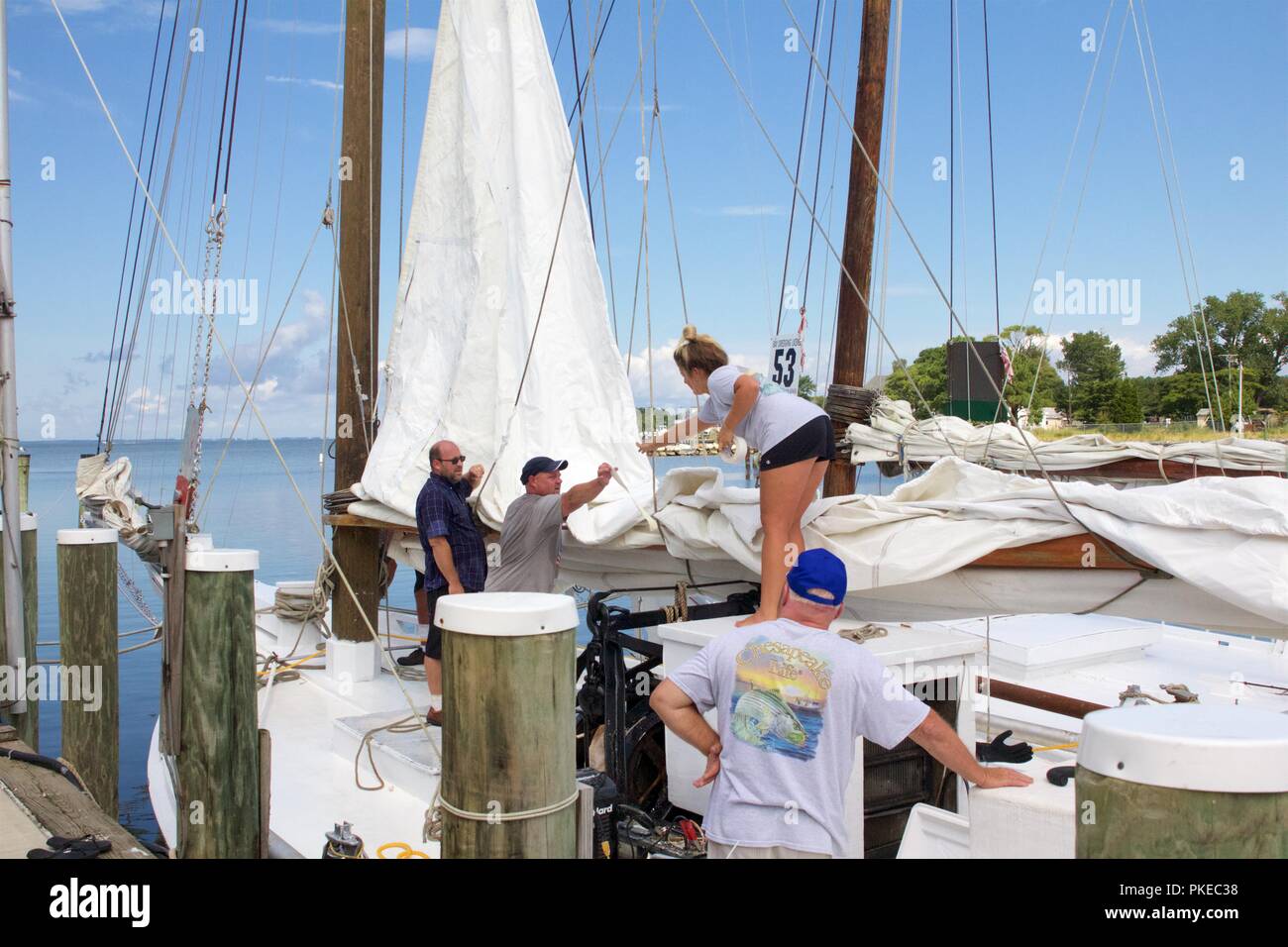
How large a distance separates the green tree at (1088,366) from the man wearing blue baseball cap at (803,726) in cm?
6471

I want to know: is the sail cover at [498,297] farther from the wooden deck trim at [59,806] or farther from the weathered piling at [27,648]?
the wooden deck trim at [59,806]

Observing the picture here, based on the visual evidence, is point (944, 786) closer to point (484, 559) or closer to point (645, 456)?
point (484, 559)

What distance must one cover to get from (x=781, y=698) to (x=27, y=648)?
245 inches

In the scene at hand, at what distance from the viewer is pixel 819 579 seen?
2.77 m

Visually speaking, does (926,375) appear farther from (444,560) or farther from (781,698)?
(781,698)

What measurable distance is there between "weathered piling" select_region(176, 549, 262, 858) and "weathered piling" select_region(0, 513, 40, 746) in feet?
8.06

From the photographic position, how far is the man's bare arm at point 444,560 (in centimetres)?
576

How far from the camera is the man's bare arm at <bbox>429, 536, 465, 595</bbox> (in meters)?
5.76

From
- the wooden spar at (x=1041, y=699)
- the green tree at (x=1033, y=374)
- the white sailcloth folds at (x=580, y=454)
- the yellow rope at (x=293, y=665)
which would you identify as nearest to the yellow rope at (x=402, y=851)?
the white sailcloth folds at (x=580, y=454)

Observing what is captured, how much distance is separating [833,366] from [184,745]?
17.8 ft

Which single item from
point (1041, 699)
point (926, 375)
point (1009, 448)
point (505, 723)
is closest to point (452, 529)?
point (1041, 699)
